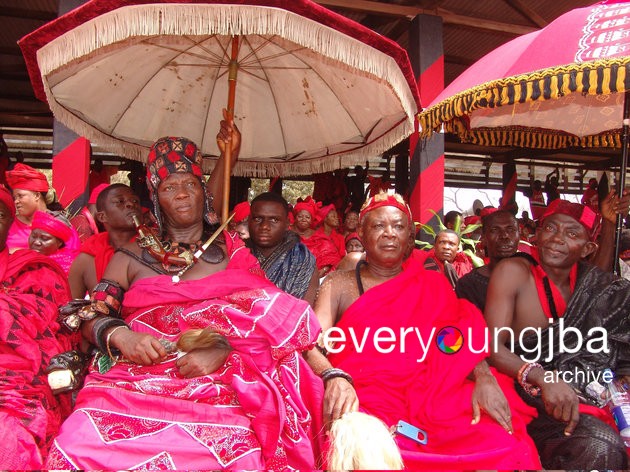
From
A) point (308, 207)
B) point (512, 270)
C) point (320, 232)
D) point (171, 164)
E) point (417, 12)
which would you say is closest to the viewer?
point (171, 164)

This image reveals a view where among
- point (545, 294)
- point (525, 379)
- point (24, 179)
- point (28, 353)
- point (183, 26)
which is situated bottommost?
point (525, 379)

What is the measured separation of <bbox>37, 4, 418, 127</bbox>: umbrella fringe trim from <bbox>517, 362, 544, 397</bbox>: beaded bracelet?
1.78m

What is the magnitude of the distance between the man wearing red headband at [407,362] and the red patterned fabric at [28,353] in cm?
115

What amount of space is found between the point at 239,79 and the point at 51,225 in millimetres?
1550

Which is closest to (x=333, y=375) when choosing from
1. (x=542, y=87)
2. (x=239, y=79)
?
(x=542, y=87)

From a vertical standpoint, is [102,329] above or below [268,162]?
below

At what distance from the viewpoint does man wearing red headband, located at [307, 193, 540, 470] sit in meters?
2.34

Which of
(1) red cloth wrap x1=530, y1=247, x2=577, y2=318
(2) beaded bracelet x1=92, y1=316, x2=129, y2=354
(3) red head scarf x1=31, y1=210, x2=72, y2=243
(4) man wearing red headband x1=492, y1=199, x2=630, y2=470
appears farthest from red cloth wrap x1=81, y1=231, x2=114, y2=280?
(1) red cloth wrap x1=530, y1=247, x2=577, y2=318

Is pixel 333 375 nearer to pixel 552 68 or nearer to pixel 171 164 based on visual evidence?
pixel 171 164

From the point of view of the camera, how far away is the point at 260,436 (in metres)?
2.06

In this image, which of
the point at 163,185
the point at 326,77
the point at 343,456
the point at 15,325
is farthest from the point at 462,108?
the point at 15,325

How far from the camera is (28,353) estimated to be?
2396mm

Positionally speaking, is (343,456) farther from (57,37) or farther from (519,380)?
(57,37)

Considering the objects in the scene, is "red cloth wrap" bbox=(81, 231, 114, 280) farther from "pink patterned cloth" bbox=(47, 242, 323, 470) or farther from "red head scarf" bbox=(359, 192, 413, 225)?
"red head scarf" bbox=(359, 192, 413, 225)
